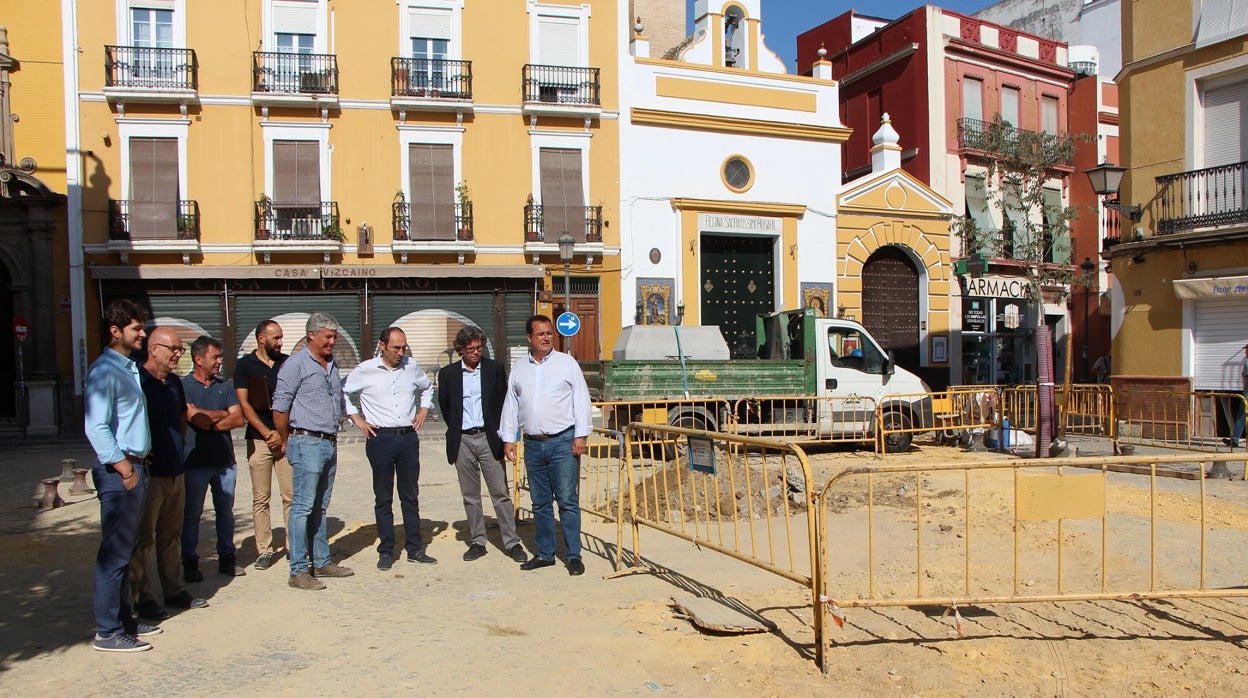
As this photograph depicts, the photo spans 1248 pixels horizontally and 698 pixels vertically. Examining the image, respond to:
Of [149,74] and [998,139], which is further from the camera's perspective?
[998,139]

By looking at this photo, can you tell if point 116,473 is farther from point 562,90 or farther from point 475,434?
point 562,90

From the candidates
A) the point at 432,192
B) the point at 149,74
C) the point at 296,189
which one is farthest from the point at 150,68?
the point at 432,192

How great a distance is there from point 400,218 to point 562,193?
403cm

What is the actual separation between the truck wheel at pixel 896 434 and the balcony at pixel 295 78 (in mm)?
14721

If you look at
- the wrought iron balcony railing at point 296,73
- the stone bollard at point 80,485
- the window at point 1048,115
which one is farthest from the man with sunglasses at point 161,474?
the window at point 1048,115

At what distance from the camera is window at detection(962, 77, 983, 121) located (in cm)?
2712

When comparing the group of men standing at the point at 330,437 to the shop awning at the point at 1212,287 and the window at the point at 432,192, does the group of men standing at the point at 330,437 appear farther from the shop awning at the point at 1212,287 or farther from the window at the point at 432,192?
the window at the point at 432,192

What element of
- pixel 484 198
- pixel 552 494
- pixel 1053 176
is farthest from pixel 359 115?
pixel 1053 176

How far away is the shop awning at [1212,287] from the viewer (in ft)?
51.6

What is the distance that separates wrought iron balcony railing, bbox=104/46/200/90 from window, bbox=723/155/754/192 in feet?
42.9

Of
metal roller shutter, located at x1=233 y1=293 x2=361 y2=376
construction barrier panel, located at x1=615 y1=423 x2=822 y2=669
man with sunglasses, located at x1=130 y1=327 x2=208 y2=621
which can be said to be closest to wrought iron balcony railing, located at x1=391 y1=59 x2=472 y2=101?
metal roller shutter, located at x1=233 y1=293 x2=361 y2=376

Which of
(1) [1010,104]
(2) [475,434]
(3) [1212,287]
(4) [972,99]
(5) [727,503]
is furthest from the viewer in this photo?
(1) [1010,104]

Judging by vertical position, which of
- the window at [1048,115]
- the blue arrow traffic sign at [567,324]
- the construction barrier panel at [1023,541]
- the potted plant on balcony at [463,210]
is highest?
the window at [1048,115]

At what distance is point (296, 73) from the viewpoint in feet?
69.6
